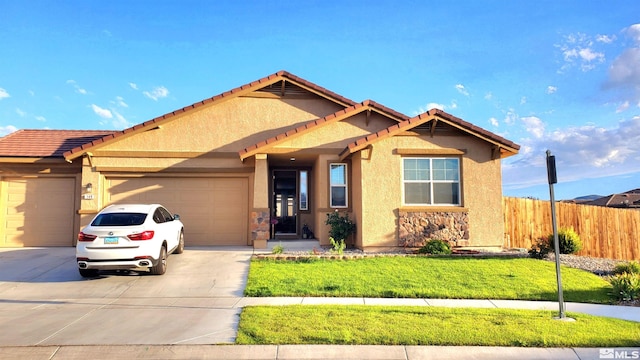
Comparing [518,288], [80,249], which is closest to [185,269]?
[80,249]

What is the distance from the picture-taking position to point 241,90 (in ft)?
49.8

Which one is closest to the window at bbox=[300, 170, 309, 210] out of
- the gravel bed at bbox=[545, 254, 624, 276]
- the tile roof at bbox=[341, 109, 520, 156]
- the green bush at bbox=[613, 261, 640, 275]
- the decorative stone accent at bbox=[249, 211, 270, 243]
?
the decorative stone accent at bbox=[249, 211, 270, 243]

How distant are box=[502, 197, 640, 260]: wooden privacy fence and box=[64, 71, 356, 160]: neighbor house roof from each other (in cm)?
735

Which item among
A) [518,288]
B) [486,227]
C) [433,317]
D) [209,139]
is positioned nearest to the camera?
[433,317]

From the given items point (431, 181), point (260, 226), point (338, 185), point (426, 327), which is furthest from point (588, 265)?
point (260, 226)

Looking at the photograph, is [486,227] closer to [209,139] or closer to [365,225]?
[365,225]

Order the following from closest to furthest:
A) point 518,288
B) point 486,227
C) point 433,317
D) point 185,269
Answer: point 433,317, point 518,288, point 185,269, point 486,227

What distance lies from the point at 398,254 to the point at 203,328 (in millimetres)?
6949

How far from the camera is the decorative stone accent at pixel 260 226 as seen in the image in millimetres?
13594

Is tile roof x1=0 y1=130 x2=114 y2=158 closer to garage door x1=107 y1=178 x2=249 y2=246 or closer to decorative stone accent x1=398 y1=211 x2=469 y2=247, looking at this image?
garage door x1=107 y1=178 x2=249 y2=246

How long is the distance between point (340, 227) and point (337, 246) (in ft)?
3.74

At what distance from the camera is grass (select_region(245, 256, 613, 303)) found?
28.5ft

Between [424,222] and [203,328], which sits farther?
[424,222]

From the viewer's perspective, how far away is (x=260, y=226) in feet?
44.6
